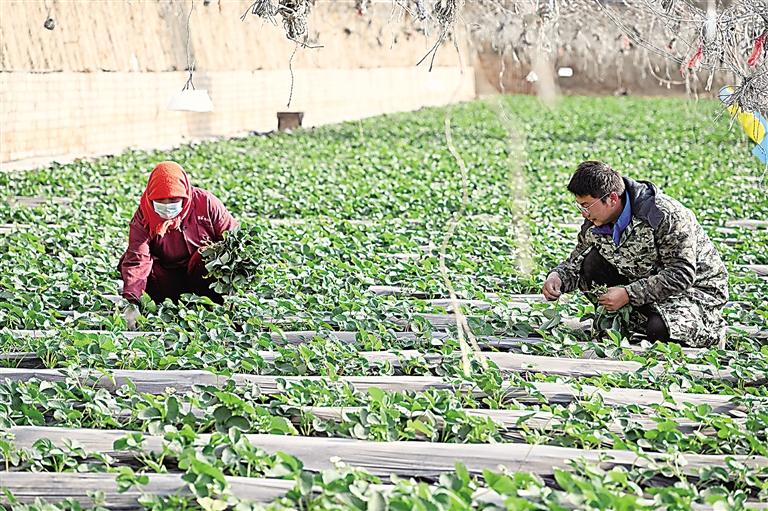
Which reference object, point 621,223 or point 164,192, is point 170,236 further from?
point 621,223

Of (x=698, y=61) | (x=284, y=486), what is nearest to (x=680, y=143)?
(x=698, y=61)

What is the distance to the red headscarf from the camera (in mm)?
4883

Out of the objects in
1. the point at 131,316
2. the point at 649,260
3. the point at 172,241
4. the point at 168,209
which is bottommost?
the point at 131,316

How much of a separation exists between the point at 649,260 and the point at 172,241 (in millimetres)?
2293

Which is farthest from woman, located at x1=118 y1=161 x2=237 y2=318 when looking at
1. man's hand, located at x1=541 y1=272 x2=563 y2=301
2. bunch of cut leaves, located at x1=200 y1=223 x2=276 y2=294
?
man's hand, located at x1=541 y1=272 x2=563 y2=301

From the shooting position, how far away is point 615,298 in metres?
4.68

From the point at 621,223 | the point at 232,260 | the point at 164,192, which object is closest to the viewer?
the point at 621,223

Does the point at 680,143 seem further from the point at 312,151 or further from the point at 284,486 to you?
the point at 284,486

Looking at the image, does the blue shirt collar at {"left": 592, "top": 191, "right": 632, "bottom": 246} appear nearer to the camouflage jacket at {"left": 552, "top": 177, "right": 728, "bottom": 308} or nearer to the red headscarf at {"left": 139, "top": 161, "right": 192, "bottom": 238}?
the camouflage jacket at {"left": 552, "top": 177, "right": 728, "bottom": 308}

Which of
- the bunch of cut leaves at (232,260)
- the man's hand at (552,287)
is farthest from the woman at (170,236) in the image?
the man's hand at (552,287)

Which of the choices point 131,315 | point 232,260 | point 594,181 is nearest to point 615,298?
point 594,181

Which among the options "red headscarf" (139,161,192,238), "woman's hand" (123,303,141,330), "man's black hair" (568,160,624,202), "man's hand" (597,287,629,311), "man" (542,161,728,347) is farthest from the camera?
"woman's hand" (123,303,141,330)

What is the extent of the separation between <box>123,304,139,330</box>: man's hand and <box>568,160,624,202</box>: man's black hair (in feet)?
6.97

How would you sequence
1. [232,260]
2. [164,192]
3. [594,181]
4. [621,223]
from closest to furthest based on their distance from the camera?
[594,181], [621,223], [164,192], [232,260]
